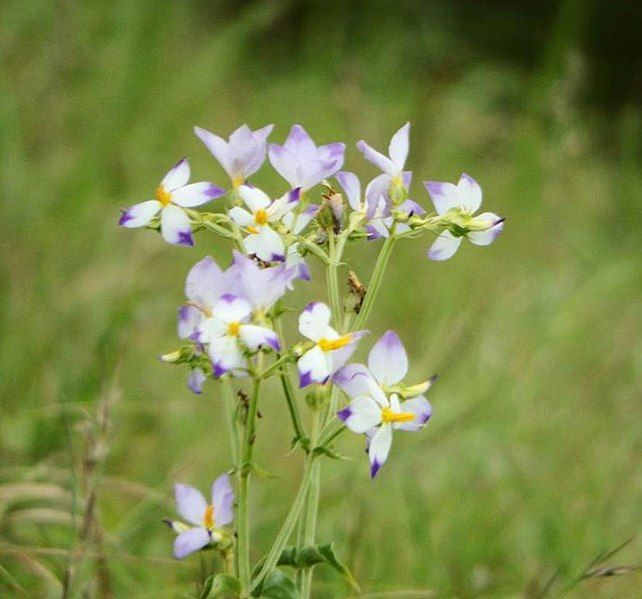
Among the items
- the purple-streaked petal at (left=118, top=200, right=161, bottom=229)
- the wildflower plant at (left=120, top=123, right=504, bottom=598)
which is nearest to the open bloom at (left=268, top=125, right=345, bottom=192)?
the wildflower plant at (left=120, top=123, right=504, bottom=598)

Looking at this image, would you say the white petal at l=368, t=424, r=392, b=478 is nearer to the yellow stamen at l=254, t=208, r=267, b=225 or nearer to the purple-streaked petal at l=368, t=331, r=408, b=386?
the purple-streaked petal at l=368, t=331, r=408, b=386

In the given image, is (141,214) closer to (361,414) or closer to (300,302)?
(361,414)

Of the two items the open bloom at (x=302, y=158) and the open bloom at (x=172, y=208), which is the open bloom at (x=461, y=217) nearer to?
the open bloom at (x=302, y=158)

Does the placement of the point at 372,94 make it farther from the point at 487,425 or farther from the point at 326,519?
the point at 326,519

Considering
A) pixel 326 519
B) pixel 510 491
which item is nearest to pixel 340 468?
pixel 326 519

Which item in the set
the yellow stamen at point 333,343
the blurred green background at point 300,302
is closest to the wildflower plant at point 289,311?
the yellow stamen at point 333,343

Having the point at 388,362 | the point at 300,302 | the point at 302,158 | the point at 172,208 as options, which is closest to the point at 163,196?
the point at 172,208
